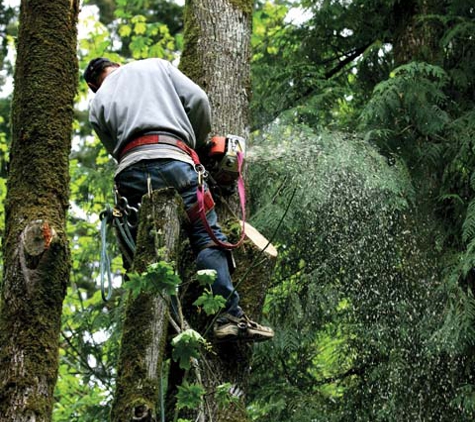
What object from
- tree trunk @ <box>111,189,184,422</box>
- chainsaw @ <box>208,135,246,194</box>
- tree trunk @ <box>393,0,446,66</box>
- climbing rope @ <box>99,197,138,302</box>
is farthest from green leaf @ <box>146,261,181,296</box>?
tree trunk @ <box>393,0,446,66</box>

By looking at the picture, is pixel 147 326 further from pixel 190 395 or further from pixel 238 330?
pixel 238 330

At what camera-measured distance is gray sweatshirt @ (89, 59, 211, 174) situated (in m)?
4.64

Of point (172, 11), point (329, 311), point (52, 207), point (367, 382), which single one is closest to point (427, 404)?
point (367, 382)

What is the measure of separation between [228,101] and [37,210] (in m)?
1.98

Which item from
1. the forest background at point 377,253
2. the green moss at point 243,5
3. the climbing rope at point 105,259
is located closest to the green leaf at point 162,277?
the climbing rope at point 105,259

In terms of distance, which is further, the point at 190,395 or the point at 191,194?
the point at 191,194

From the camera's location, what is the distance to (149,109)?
184 inches

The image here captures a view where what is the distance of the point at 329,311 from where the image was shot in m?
6.96

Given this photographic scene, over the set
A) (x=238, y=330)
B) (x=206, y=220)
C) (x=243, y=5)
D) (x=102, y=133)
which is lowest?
(x=238, y=330)

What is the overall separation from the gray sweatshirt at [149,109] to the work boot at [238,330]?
0.86 m

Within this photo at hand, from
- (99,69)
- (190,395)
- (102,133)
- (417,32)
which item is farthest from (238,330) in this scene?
(417,32)

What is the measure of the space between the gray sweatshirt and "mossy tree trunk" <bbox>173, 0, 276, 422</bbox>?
375 mm

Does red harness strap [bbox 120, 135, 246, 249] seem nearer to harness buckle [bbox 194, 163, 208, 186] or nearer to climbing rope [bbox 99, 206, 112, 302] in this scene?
harness buckle [bbox 194, 163, 208, 186]

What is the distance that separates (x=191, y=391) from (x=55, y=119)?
128 centimetres
